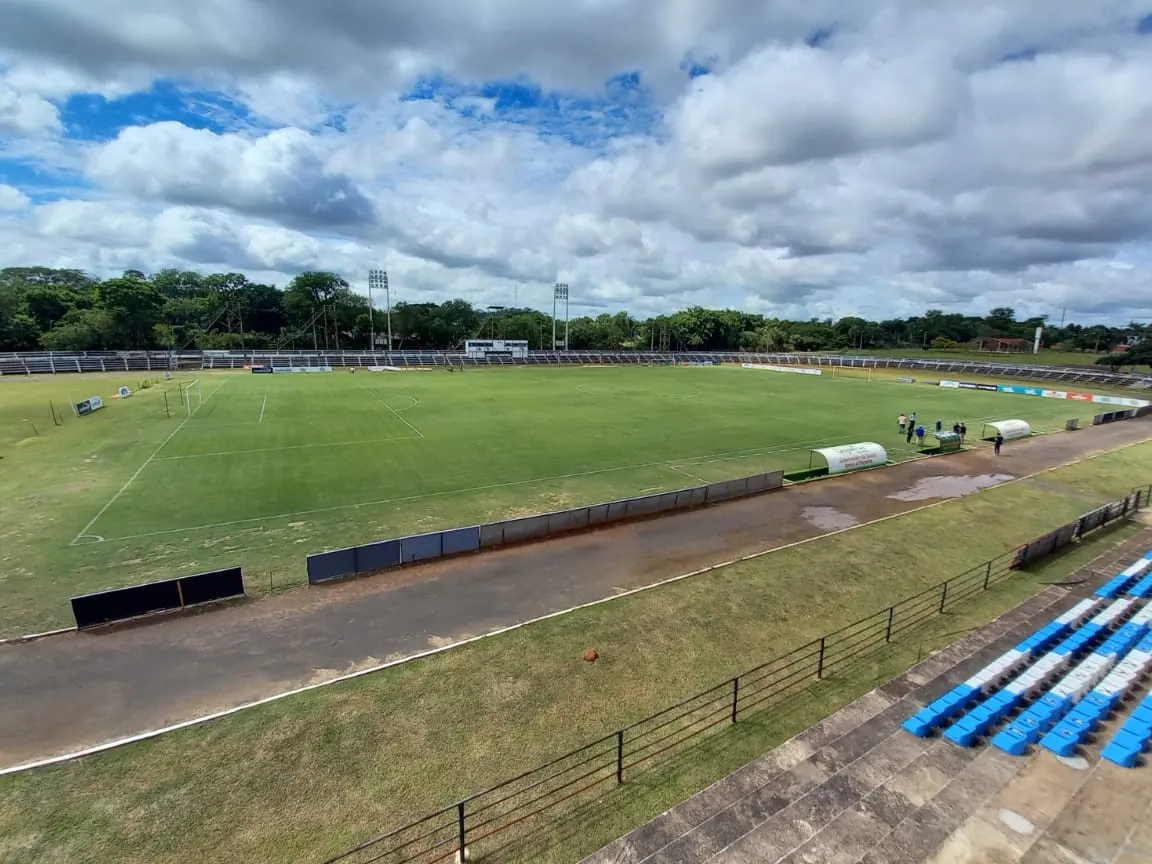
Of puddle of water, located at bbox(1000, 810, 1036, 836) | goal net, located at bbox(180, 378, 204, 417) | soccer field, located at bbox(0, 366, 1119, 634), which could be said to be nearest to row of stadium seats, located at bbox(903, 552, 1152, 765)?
puddle of water, located at bbox(1000, 810, 1036, 836)

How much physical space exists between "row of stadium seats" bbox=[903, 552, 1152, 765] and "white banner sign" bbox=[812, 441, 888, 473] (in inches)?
610

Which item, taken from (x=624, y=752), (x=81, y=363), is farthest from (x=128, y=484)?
(x=81, y=363)

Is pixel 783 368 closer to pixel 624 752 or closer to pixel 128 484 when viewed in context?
pixel 128 484

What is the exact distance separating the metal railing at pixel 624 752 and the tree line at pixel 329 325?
114597mm

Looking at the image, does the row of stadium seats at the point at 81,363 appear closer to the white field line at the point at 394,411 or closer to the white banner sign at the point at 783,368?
the white field line at the point at 394,411

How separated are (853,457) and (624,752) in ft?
86.9

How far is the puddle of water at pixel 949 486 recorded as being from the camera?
93.6ft

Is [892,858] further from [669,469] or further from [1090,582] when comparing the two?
[669,469]

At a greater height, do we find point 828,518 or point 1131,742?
point 1131,742

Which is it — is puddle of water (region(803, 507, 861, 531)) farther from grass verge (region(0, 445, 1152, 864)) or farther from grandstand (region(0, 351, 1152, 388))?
grandstand (region(0, 351, 1152, 388))

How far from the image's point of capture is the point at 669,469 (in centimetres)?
3309

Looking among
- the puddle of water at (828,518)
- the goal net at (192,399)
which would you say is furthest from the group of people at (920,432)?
the goal net at (192,399)

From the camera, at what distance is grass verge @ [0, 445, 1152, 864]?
30.7 feet

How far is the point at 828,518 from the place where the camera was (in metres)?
25.1
